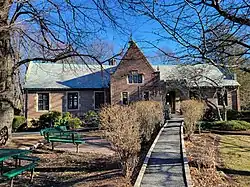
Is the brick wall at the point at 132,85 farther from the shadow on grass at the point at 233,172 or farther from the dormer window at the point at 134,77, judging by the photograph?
the shadow on grass at the point at 233,172

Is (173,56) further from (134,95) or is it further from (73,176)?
(134,95)

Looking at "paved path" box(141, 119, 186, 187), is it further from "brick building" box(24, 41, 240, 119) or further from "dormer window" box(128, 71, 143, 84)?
"dormer window" box(128, 71, 143, 84)

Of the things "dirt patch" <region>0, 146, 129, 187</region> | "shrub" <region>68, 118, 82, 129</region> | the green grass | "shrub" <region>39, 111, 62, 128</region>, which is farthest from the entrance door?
"dirt patch" <region>0, 146, 129, 187</region>

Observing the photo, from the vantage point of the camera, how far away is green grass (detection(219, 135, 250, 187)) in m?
7.67

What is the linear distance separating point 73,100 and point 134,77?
24.9 ft

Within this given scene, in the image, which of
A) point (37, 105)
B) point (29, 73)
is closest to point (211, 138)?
point (37, 105)

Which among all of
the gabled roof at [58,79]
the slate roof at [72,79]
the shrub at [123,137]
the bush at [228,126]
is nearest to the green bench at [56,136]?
the shrub at [123,137]

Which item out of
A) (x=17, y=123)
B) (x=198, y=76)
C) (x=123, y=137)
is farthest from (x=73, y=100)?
A: (x=123, y=137)

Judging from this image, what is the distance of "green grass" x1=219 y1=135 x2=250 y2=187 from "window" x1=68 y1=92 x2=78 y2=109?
68.7ft

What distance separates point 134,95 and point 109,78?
12.0ft

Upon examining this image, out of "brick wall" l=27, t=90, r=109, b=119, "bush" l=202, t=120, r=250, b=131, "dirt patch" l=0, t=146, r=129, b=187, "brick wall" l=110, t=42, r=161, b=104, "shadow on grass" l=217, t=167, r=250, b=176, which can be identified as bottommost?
"shadow on grass" l=217, t=167, r=250, b=176

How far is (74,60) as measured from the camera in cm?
1195

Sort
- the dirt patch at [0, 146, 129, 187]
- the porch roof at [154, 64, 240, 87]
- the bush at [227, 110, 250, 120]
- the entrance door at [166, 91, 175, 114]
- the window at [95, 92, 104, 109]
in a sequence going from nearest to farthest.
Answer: the dirt patch at [0, 146, 129, 187] → the porch roof at [154, 64, 240, 87] → the bush at [227, 110, 250, 120] → the window at [95, 92, 104, 109] → the entrance door at [166, 91, 175, 114]

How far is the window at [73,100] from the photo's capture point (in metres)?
31.9
